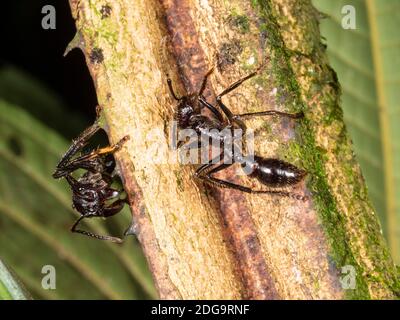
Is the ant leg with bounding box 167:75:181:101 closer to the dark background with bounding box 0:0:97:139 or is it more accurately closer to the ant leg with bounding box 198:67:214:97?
the ant leg with bounding box 198:67:214:97

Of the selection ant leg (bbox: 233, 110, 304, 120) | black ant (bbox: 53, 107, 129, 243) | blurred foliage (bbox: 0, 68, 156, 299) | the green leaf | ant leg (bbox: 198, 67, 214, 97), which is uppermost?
ant leg (bbox: 198, 67, 214, 97)

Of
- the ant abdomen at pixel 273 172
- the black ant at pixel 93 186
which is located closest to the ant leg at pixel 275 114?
the ant abdomen at pixel 273 172

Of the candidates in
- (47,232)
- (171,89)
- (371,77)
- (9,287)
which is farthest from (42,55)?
(9,287)

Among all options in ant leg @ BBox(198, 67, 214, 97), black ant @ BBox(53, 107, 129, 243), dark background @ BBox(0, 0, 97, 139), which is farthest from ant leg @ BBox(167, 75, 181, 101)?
dark background @ BBox(0, 0, 97, 139)

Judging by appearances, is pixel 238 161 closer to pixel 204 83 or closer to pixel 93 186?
pixel 204 83

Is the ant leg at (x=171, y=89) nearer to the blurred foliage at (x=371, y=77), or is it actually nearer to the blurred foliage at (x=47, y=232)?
the blurred foliage at (x=371, y=77)
